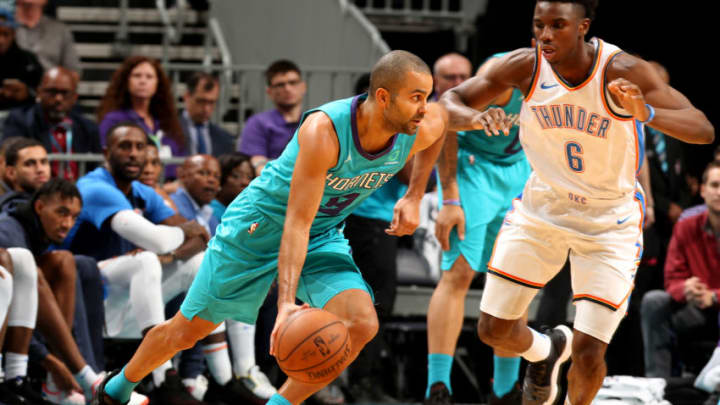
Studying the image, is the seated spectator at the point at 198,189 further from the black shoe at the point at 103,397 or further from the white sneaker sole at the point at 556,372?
the white sneaker sole at the point at 556,372

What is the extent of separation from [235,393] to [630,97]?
3.12 metres

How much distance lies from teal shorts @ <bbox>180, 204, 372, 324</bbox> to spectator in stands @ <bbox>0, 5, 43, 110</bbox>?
11.8ft

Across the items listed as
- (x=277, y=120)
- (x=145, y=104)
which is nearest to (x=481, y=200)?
(x=277, y=120)

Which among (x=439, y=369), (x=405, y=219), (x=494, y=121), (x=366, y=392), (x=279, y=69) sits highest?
(x=494, y=121)

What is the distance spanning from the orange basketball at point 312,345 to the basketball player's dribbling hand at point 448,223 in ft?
4.98

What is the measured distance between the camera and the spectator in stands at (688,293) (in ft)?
20.1

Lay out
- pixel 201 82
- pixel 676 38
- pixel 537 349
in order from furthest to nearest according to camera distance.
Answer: pixel 676 38 → pixel 201 82 → pixel 537 349

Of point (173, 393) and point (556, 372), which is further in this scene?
point (173, 393)

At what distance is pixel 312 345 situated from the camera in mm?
3471

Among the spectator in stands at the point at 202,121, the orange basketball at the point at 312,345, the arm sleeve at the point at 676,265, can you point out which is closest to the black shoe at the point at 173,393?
the orange basketball at the point at 312,345

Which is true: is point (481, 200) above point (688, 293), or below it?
above

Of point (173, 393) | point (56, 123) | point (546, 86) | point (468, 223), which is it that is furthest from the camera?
point (56, 123)

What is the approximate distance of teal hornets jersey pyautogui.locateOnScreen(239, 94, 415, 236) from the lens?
3.80m

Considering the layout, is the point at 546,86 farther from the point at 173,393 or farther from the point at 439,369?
the point at 173,393
